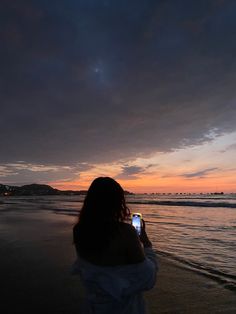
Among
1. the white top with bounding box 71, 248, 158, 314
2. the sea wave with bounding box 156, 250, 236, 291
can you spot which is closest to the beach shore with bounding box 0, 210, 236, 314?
the sea wave with bounding box 156, 250, 236, 291

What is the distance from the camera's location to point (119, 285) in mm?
2576

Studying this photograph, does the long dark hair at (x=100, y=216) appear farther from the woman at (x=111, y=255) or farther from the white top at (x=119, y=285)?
A: the white top at (x=119, y=285)

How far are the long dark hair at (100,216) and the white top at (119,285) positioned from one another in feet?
0.51

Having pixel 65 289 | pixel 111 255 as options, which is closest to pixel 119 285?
pixel 111 255

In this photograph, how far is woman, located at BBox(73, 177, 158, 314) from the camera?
2594 mm

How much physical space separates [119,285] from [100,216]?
506 mm

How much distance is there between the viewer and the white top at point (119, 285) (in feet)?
8.48

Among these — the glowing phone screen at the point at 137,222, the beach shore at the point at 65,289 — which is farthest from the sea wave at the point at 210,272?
the glowing phone screen at the point at 137,222

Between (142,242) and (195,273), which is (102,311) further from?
(195,273)

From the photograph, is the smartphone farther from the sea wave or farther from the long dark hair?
the sea wave

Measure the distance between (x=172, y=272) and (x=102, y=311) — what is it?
5063 mm

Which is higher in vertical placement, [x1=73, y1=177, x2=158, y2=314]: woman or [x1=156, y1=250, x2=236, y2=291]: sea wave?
[x1=73, y1=177, x2=158, y2=314]: woman

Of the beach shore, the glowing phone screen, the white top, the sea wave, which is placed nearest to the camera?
the white top

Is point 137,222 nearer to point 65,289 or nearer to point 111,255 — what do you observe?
point 111,255
